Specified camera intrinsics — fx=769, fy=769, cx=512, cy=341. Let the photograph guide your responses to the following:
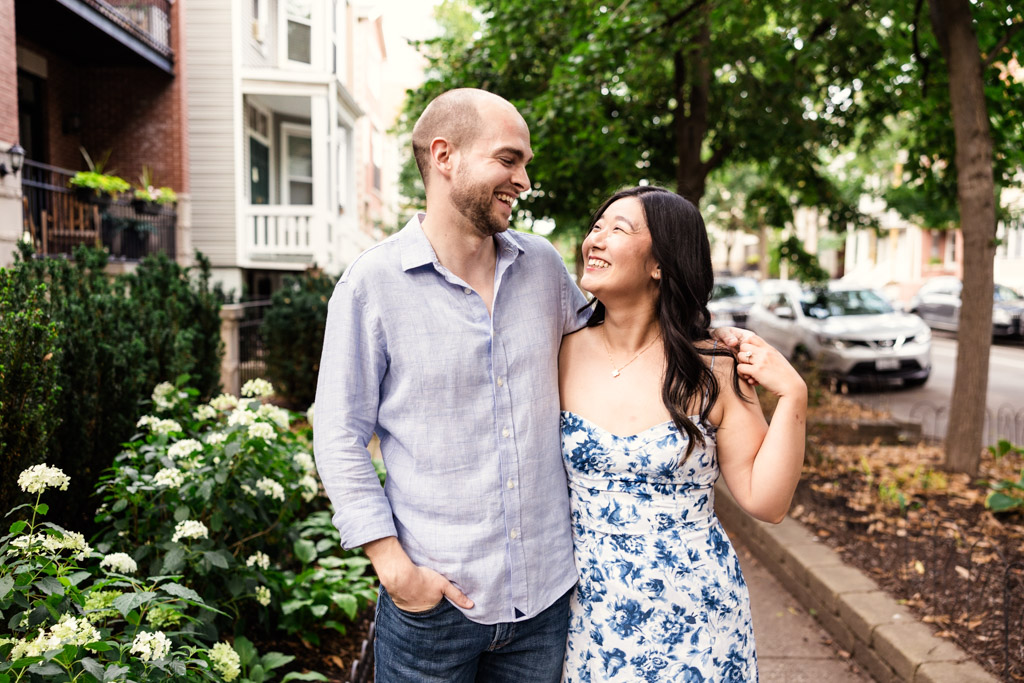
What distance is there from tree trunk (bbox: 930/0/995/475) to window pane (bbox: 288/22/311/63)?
13421mm

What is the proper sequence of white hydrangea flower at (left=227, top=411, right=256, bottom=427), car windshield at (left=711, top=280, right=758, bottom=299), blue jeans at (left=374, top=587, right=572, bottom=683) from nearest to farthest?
blue jeans at (left=374, top=587, right=572, bottom=683) < white hydrangea flower at (left=227, top=411, right=256, bottom=427) < car windshield at (left=711, top=280, right=758, bottom=299)

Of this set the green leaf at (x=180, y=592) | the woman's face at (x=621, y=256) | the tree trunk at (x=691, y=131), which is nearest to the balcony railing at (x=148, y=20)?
the tree trunk at (x=691, y=131)

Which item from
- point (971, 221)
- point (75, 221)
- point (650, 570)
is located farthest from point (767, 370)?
point (75, 221)

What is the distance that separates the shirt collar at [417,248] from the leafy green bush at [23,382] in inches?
60.0

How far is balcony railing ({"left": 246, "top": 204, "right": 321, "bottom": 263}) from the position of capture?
1461 cm

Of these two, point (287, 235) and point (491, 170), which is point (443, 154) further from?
point (287, 235)

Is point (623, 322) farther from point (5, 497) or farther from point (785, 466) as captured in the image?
point (5, 497)

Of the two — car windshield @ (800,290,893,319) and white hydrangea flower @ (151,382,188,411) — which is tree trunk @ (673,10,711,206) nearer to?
car windshield @ (800,290,893,319)

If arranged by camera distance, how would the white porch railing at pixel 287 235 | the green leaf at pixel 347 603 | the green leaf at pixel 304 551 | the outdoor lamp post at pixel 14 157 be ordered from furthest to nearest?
1. the white porch railing at pixel 287 235
2. the outdoor lamp post at pixel 14 157
3. the green leaf at pixel 304 551
4. the green leaf at pixel 347 603

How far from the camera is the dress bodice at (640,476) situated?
2.16 meters

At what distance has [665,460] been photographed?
7.04 ft

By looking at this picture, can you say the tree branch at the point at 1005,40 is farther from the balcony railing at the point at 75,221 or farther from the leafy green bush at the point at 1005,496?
the balcony railing at the point at 75,221

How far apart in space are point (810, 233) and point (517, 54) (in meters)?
44.1

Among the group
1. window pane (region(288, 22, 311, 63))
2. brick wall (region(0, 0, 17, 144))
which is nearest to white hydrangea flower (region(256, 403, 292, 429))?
brick wall (region(0, 0, 17, 144))
